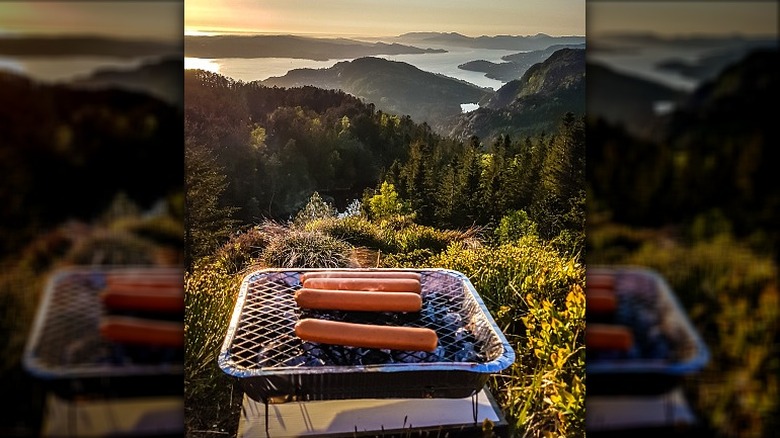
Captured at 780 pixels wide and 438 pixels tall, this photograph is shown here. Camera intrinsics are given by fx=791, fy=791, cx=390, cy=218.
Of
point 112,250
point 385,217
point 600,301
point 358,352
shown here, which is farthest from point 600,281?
point 112,250

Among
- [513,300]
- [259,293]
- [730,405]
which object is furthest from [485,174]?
[730,405]

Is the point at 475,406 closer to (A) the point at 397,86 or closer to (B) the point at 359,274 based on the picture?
(B) the point at 359,274

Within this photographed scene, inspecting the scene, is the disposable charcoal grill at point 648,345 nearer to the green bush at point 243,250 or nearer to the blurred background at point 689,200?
the blurred background at point 689,200

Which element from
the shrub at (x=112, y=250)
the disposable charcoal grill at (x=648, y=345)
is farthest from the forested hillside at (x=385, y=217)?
the shrub at (x=112, y=250)

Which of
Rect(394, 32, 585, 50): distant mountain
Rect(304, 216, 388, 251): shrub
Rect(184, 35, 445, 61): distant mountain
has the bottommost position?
Rect(304, 216, 388, 251): shrub

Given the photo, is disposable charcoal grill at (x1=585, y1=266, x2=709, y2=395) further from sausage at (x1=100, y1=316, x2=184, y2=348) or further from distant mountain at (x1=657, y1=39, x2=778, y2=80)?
sausage at (x1=100, y1=316, x2=184, y2=348)

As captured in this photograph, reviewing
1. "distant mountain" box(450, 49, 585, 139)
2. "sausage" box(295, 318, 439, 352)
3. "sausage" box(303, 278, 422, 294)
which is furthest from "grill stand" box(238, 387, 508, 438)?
"distant mountain" box(450, 49, 585, 139)

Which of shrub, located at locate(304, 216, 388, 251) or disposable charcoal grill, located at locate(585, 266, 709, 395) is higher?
shrub, located at locate(304, 216, 388, 251)

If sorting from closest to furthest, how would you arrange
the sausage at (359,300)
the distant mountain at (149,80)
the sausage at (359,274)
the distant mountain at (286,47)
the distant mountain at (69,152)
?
the distant mountain at (69,152) < the distant mountain at (149,80) < the sausage at (359,300) < the distant mountain at (286,47) < the sausage at (359,274)
